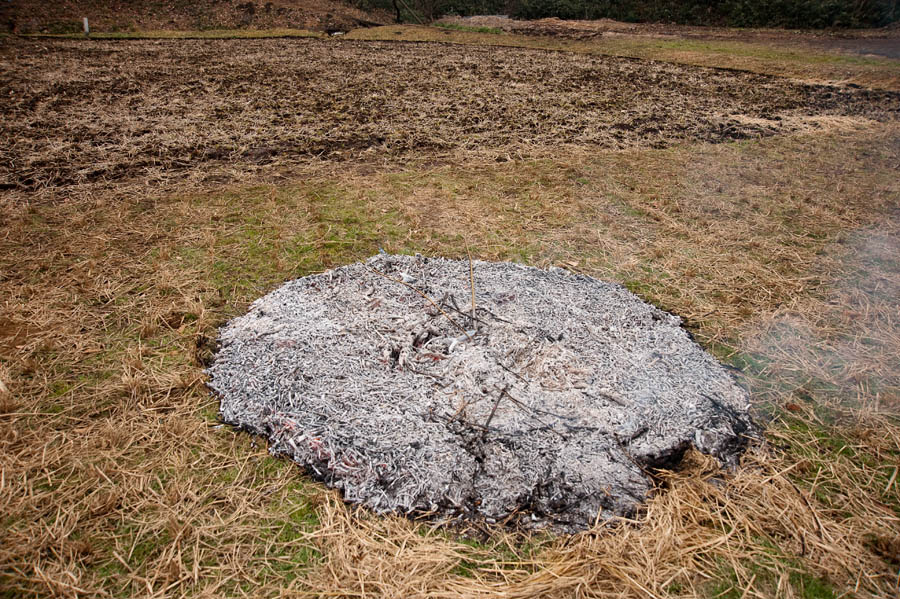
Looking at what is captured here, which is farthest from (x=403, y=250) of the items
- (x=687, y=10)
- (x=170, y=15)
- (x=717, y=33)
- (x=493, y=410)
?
(x=687, y=10)

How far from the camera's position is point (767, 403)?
2.31 m

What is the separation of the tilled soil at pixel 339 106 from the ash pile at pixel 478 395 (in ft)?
11.7

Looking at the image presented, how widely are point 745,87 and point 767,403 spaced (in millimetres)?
9950

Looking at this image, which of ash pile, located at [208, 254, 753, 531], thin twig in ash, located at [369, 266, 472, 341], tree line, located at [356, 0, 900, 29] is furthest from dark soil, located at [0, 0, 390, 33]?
ash pile, located at [208, 254, 753, 531]

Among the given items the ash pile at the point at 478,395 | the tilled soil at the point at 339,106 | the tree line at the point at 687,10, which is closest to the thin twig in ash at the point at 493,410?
the ash pile at the point at 478,395

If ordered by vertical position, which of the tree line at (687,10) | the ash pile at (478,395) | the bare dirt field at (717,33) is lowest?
the ash pile at (478,395)

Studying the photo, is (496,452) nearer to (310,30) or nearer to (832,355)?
(832,355)

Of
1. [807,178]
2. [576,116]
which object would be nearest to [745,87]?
[576,116]

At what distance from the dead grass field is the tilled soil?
0.26ft

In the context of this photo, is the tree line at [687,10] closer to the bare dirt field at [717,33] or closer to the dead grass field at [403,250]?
the bare dirt field at [717,33]

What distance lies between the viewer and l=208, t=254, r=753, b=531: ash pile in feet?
6.07

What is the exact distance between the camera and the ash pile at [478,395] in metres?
1.85

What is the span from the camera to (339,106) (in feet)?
25.2

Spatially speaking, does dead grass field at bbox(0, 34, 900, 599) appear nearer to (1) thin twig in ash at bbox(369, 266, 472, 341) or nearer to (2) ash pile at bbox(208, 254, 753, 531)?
(2) ash pile at bbox(208, 254, 753, 531)
